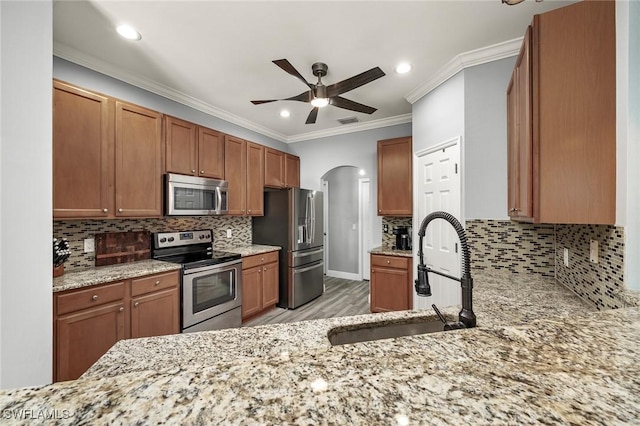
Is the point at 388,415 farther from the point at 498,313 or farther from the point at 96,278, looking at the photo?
the point at 96,278

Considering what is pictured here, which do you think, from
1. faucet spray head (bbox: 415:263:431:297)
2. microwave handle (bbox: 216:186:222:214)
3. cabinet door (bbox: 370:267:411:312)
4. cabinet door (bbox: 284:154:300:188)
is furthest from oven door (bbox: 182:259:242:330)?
faucet spray head (bbox: 415:263:431:297)

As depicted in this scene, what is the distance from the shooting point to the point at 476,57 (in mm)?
2367

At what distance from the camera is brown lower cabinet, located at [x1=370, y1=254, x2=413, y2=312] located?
128 inches

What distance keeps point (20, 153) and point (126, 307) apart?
54.3 inches

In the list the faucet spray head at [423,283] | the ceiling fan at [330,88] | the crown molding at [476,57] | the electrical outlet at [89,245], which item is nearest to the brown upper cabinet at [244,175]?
the ceiling fan at [330,88]

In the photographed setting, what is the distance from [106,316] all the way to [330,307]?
2656mm

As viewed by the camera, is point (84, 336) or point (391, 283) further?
point (391, 283)

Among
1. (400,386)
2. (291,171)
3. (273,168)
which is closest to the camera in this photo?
(400,386)

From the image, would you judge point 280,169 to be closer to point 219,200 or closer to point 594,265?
point 219,200

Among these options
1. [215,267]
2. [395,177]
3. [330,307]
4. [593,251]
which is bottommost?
[330,307]

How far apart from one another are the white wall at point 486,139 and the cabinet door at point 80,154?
314 cm

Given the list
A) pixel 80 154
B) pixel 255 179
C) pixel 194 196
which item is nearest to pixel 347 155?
pixel 255 179

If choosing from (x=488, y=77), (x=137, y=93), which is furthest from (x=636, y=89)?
(x=137, y=93)

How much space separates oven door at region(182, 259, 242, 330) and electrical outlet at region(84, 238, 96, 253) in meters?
0.83
